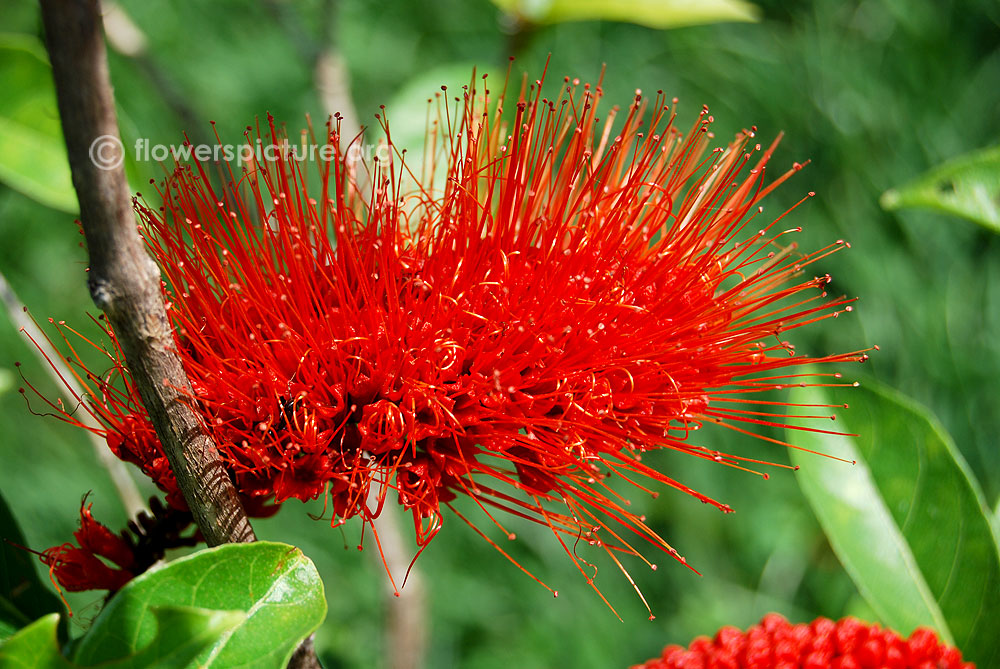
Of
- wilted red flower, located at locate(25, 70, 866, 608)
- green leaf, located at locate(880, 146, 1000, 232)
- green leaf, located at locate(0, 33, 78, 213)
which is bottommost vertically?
wilted red flower, located at locate(25, 70, 866, 608)

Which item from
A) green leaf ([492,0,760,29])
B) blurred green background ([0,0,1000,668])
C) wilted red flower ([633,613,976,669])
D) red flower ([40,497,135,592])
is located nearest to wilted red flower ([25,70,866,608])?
red flower ([40,497,135,592])

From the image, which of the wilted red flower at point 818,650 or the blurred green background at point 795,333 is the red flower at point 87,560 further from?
the blurred green background at point 795,333

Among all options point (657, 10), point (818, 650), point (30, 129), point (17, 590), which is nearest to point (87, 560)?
point (17, 590)

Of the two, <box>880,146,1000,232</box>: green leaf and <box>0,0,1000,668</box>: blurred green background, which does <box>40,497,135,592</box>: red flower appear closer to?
<box>880,146,1000,232</box>: green leaf

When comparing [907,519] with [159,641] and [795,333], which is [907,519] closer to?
[159,641]

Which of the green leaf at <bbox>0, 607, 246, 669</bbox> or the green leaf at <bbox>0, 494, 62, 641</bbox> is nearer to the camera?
the green leaf at <bbox>0, 607, 246, 669</bbox>

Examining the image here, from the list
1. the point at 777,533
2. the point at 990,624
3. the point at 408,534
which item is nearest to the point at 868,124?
the point at 777,533

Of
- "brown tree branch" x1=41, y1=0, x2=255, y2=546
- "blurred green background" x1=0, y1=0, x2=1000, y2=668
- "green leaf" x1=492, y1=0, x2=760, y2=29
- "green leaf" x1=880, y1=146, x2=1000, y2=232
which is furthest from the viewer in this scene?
"blurred green background" x1=0, y1=0, x2=1000, y2=668
